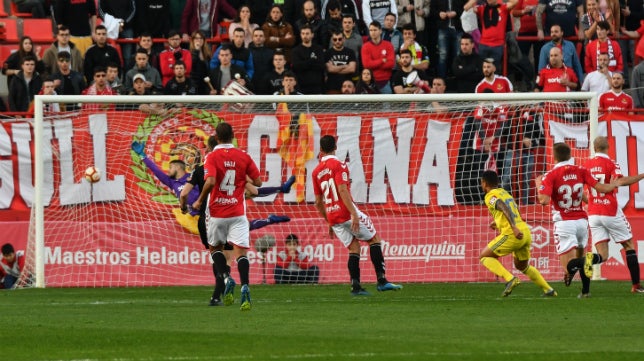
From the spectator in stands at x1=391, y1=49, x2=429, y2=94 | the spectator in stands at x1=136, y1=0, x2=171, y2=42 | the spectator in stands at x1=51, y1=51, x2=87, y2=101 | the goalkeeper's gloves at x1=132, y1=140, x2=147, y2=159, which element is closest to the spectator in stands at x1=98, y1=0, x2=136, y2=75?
the spectator in stands at x1=136, y1=0, x2=171, y2=42

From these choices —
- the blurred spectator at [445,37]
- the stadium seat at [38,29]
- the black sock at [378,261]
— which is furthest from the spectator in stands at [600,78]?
the stadium seat at [38,29]

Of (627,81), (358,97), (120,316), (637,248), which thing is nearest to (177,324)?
(120,316)

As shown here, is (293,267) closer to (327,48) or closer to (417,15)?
(327,48)

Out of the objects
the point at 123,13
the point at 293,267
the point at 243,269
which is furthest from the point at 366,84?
the point at 243,269

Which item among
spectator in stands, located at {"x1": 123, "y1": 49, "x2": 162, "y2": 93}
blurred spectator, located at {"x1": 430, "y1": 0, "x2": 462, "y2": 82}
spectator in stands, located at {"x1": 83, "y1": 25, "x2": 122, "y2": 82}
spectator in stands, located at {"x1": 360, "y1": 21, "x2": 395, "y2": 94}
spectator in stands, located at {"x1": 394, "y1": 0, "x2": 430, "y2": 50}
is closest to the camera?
spectator in stands, located at {"x1": 123, "y1": 49, "x2": 162, "y2": 93}

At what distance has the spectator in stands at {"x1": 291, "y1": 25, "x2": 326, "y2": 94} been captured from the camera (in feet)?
80.7

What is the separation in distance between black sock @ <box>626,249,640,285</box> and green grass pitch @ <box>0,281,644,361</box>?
241 millimetres

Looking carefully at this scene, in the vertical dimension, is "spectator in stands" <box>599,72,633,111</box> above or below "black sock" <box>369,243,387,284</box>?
above

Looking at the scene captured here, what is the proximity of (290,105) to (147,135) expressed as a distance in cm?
238

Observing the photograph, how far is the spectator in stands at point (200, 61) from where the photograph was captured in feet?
81.4

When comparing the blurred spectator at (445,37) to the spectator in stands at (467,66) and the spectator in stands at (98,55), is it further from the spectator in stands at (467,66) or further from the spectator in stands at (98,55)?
the spectator in stands at (98,55)

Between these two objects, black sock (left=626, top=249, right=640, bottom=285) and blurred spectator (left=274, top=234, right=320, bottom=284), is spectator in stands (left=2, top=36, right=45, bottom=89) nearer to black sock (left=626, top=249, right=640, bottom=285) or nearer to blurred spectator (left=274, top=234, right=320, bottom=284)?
blurred spectator (left=274, top=234, right=320, bottom=284)

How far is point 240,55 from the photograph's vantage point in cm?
2473

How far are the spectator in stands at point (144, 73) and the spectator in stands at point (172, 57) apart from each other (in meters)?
0.48
